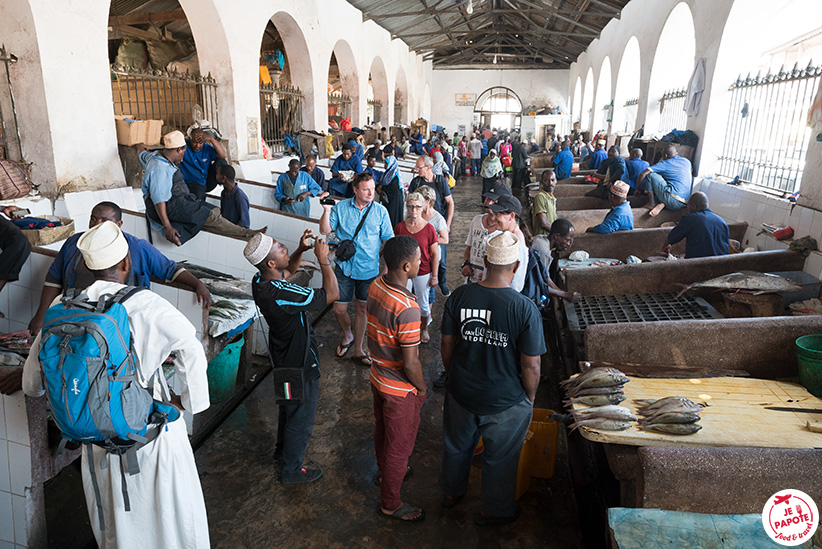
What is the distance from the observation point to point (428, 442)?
3705mm

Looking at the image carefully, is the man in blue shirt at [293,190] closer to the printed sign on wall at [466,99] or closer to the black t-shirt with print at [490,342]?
the black t-shirt with print at [490,342]

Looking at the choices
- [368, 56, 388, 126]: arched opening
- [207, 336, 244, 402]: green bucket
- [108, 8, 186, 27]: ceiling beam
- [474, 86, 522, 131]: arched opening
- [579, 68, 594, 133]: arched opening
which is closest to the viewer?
[207, 336, 244, 402]: green bucket

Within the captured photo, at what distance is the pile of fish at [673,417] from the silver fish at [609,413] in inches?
3.5

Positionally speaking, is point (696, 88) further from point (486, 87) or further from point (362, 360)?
point (486, 87)

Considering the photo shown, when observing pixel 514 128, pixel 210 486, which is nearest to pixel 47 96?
pixel 210 486

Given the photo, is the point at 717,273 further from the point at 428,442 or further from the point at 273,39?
the point at 273,39

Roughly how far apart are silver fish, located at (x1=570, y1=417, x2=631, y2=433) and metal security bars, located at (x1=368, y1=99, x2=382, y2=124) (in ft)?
47.7

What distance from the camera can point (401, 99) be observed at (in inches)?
812

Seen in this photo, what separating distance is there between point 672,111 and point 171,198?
9616 mm

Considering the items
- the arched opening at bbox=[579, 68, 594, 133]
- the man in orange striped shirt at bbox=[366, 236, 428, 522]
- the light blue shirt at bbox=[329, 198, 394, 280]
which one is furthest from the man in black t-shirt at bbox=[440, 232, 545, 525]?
the arched opening at bbox=[579, 68, 594, 133]

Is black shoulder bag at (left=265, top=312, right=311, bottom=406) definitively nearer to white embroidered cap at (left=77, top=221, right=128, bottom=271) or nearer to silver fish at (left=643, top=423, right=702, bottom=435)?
white embroidered cap at (left=77, top=221, right=128, bottom=271)

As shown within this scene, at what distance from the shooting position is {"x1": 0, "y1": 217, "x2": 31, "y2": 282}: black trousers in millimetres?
3533

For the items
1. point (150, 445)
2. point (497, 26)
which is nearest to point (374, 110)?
point (497, 26)

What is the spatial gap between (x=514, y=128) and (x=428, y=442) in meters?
29.4
